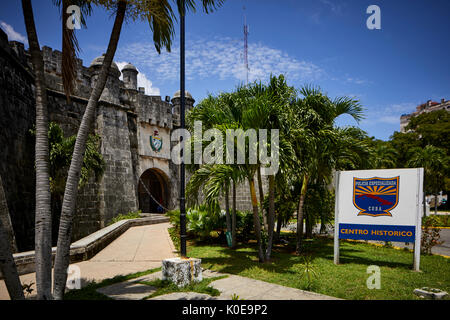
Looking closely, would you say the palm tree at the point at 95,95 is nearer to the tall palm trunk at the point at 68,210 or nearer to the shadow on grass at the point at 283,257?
the tall palm trunk at the point at 68,210

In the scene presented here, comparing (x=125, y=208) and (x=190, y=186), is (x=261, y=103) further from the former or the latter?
(x=125, y=208)

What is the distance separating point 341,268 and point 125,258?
5.78 metres

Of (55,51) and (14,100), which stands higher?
(55,51)

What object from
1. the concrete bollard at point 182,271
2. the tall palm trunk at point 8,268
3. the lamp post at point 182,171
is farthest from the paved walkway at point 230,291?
the tall palm trunk at point 8,268

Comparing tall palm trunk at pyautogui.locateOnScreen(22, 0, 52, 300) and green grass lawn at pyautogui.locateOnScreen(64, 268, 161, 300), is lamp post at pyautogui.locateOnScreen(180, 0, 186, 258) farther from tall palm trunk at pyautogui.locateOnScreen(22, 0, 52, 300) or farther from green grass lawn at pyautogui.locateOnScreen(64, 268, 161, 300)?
tall palm trunk at pyautogui.locateOnScreen(22, 0, 52, 300)

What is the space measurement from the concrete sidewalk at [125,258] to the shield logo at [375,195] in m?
5.44

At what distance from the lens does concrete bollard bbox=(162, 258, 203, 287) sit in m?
5.18

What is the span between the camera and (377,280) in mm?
5547

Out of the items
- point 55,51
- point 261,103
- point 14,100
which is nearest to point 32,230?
point 14,100

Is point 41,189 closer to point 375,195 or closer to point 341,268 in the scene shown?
point 341,268

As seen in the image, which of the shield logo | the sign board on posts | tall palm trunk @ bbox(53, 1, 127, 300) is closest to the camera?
tall palm trunk @ bbox(53, 1, 127, 300)

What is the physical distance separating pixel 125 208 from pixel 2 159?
7806mm

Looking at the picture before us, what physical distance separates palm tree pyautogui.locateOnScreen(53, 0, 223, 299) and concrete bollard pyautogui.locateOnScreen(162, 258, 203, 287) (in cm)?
195

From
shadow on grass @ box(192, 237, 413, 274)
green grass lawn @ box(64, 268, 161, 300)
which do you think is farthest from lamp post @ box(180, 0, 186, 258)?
shadow on grass @ box(192, 237, 413, 274)
